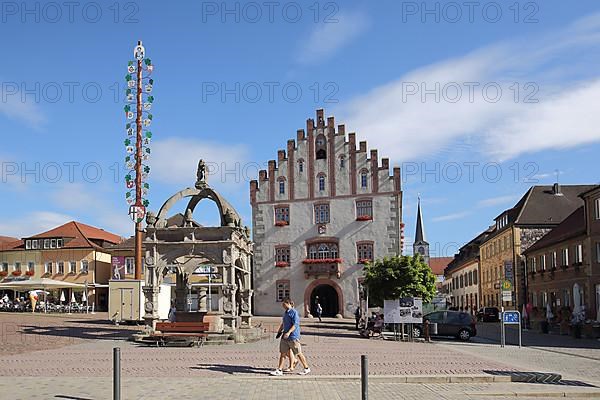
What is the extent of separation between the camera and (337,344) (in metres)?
25.8

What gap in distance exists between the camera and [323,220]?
5503 cm

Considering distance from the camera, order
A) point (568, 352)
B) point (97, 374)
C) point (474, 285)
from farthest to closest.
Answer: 1. point (474, 285)
2. point (568, 352)
3. point (97, 374)

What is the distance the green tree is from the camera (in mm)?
32875

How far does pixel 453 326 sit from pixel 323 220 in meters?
24.6

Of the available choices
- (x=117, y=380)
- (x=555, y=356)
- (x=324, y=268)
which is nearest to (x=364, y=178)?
(x=324, y=268)

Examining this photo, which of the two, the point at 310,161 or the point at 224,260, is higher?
the point at 310,161

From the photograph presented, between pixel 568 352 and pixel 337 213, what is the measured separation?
1244 inches

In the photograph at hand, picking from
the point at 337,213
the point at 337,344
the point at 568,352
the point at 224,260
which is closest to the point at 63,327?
the point at 224,260

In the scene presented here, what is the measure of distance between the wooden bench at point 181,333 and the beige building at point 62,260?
43.3m

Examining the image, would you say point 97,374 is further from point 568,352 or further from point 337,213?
point 337,213

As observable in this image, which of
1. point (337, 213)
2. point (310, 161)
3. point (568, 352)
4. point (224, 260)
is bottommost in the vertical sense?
point (568, 352)

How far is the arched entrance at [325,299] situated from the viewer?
55.2 m

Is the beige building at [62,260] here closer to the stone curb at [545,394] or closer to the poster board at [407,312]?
the poster board at [407,312]

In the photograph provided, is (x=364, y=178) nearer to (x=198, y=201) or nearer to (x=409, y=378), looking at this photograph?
(x=198, y=201)
